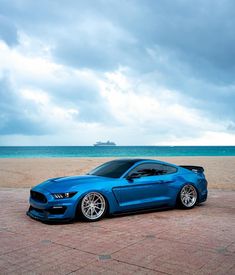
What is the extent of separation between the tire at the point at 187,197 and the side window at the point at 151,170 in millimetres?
549

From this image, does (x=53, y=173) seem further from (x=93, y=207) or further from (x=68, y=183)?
(x=93, y=207)

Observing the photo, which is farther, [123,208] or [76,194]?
[123,208]

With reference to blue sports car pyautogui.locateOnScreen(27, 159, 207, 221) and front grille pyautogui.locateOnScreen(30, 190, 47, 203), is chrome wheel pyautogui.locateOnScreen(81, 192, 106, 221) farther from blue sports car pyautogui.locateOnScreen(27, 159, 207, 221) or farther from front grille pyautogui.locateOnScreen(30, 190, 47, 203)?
front grille pyautogui.locateOnScreen(30, 190, 47, 203)

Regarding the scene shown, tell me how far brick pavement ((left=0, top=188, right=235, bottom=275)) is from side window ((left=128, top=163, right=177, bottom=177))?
0.95 meters

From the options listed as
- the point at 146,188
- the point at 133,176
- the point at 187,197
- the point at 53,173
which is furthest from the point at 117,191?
the point at 53,173

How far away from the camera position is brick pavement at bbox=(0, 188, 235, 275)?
4082mm

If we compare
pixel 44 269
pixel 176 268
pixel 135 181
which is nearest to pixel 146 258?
pixel 176 268

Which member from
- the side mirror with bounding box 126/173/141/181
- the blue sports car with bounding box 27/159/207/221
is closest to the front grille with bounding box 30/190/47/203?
the blue sports car with bounding box 27/159/207/221

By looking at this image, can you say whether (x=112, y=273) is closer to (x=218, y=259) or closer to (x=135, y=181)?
(x=218, y=259)

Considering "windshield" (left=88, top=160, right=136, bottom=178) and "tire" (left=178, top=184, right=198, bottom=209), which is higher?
"windshield" (left=88, top=160, right=136, bottom=178)

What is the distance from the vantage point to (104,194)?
22.1 ft

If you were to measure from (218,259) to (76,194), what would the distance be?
10.1 ft

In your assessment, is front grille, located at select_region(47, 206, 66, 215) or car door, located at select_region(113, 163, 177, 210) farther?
car door, located at select_region(113, 163, 177, 210)

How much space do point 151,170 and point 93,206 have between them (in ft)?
5.99
